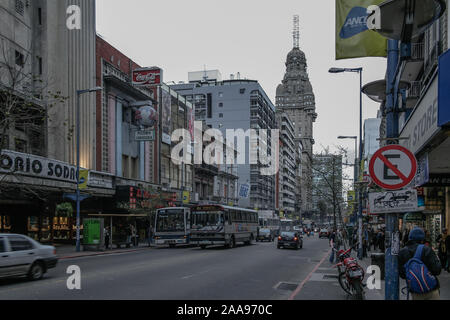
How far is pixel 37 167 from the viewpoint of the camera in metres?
29.0

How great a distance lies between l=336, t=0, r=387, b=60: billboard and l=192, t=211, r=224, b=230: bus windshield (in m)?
21.8

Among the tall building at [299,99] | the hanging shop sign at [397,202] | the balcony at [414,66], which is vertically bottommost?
the hanging shop sign at [397,202]

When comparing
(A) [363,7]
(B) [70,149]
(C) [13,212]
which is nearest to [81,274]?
(A) [363,7]

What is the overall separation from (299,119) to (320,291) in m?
183

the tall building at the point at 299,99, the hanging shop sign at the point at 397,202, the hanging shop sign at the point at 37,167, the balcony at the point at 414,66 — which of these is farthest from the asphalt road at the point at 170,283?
the tall building at the point at 299,99

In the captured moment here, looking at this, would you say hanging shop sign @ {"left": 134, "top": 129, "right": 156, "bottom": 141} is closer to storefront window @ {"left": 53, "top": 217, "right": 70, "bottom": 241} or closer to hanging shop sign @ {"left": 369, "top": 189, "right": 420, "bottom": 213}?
storefront window @ {"left": 53, "top": 217, "right": 70, "bottom": 241}

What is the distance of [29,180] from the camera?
2884 centimetres

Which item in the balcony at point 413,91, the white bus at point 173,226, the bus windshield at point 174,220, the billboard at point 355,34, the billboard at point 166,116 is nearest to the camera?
the billboard at point 355,34

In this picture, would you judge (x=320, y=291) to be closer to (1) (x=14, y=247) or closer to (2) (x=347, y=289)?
(2) (x=347, y=289)

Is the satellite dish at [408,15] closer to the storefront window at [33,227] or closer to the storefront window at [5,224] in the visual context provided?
the storefront window at [5,224]

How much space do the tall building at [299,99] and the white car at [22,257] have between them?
569 ft

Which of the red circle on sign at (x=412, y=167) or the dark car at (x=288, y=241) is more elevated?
the red circle on sign at (x=412, y=167)

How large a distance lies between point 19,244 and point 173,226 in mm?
20585

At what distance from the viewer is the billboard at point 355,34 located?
11.4 m
